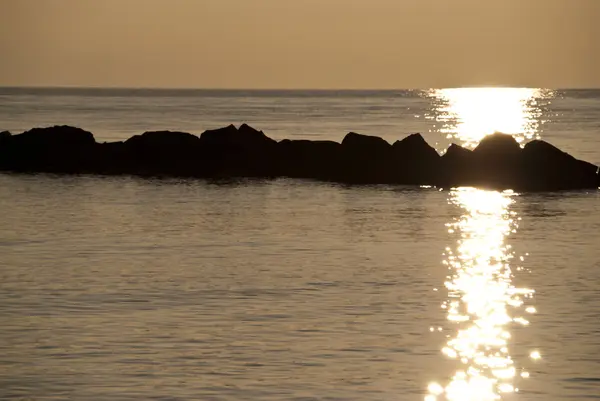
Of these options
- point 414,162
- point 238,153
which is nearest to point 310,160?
point 238,153

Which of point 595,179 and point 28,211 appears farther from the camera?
point 595,179

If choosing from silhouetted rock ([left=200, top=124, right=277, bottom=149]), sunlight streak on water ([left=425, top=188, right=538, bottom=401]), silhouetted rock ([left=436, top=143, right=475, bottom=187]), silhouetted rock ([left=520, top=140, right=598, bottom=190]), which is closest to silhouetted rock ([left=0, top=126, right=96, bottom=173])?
silhouetted rock ([left=200, top=124, right=277, bottom=149])

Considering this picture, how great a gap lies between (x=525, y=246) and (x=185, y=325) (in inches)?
642

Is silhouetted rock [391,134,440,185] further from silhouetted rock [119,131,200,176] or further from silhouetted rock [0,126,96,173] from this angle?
silhouetted rock [0,126,96,173]

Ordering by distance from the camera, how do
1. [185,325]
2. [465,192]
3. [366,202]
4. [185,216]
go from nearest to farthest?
[185,325] → [185,216] → [366,202] → [465,192]

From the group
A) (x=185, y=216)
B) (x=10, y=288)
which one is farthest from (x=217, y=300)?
(x=185, y=216)

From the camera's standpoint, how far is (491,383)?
19438 millimetres

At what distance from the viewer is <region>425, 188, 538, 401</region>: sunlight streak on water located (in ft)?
63.8

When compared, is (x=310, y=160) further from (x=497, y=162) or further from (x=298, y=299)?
(x=298, y=299)

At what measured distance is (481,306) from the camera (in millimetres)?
26578

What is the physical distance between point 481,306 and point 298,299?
411 centimetres

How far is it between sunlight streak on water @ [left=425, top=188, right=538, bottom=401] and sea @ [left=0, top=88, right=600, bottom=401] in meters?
0.06

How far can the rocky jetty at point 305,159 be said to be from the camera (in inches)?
2276

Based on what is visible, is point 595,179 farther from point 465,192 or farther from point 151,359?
point 151,359
